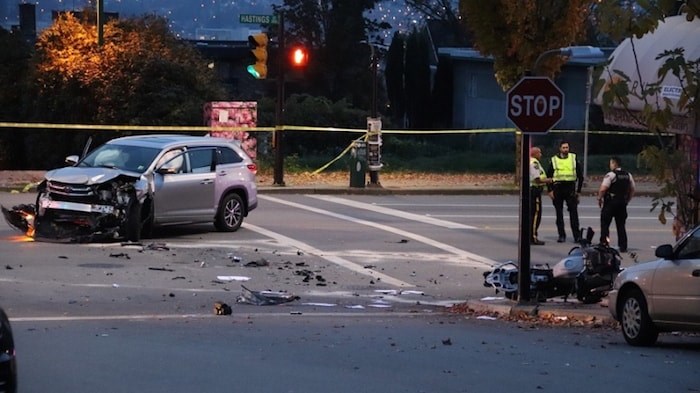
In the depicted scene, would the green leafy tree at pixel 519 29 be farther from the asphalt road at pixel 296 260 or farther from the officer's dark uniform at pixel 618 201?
the officer's dark uniform at pixel 618 201

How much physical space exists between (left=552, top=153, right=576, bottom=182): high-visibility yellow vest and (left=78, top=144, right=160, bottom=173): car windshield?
7315mm

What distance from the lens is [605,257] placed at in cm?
1466

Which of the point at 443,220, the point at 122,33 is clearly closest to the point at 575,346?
the point at 443,220

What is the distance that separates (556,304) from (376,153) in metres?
16.8

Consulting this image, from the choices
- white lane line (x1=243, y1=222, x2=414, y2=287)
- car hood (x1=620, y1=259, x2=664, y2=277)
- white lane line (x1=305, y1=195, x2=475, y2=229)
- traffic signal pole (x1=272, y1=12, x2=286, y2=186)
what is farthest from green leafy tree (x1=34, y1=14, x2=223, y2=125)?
car hood (x1=620, y1=259, x2=664, y2=277)

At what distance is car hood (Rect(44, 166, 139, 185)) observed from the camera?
18.7 metres

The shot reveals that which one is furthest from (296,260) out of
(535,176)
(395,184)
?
(395,184)

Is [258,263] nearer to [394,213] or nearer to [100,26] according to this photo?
[394,213]

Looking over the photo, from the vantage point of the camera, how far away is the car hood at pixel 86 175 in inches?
738

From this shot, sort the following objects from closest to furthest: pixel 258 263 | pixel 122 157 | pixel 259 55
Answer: pixel 258 263
pixel 122 157
pixel 259 55

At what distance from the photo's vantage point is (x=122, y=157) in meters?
20.1

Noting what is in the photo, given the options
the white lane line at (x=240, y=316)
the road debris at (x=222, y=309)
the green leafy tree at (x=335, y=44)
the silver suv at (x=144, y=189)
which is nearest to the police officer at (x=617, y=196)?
the silver suv at (x=144, y=189)

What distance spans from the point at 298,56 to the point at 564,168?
10.9m

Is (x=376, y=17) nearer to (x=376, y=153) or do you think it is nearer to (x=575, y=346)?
(x=376, y=153)
